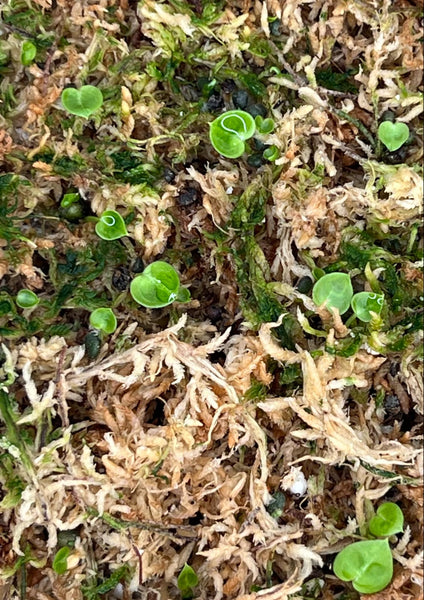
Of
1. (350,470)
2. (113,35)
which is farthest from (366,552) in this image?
(113,35)

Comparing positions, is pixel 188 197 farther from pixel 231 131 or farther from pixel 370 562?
pixel 370 562

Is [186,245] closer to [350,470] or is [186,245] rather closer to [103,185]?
[103,185]

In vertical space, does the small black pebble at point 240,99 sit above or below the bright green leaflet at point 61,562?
above

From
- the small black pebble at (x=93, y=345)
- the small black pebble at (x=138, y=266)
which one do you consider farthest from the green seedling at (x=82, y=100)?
the small black pebble at (x=93, y=345)

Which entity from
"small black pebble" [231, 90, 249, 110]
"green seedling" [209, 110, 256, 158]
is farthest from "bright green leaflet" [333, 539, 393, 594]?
"small black pebble" [231, 90, 249, 110]

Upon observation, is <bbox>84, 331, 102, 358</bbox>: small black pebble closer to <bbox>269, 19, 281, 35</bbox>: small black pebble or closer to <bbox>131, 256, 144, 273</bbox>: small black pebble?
<bbox>131, 256, 144, 273</bbox>: small black pebble

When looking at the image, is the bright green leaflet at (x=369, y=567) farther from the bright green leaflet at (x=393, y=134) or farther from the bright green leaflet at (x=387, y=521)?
the bright green leaflet at (x=393, y=134)
